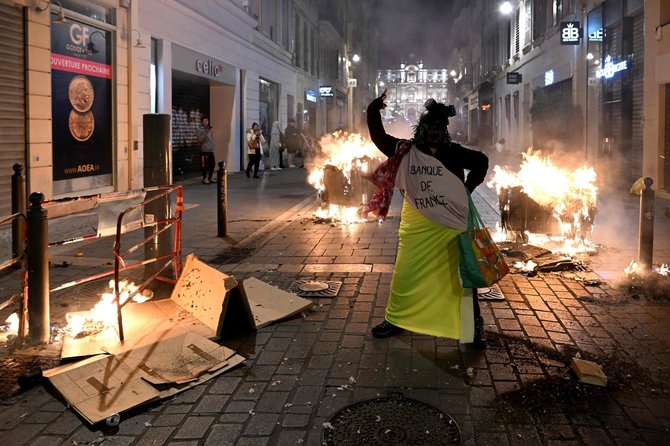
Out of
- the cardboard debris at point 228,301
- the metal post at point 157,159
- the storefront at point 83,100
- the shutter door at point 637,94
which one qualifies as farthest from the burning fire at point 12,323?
the shutter door at point 637,94

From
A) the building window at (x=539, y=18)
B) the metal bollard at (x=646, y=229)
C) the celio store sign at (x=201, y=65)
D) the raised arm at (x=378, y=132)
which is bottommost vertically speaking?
the metal bollard at (x=646, y=229)

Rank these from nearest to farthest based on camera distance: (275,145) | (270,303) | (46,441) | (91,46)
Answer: (46,441) → (270,303) → (91,46) → (275,145)

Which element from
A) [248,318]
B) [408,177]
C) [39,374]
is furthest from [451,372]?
[39,374]

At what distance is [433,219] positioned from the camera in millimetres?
4191

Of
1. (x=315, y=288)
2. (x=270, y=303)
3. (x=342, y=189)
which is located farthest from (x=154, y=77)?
(x=270, y=303)

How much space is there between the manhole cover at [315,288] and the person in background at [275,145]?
17.7 m

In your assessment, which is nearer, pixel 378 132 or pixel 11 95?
pixel 378 132

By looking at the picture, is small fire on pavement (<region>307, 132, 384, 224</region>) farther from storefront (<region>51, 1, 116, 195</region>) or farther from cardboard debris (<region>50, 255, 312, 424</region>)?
cardboard debris (<region>50, 255, 312, 424</region>)

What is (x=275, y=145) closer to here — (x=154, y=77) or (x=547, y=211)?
(x=154, y=77)

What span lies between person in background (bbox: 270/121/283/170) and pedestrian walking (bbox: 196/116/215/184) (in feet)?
18.0

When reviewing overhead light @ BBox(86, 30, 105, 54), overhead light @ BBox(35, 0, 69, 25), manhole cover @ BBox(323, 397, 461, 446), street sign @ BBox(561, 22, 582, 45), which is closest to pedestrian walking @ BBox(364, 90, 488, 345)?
manhole cover @ BBox(323, 397, 461, 446)

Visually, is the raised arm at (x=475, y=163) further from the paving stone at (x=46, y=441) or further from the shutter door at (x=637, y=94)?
the shutter door at (x=637, y=94)

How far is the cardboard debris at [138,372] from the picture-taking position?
3.52 metres

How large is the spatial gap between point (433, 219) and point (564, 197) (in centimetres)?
469
